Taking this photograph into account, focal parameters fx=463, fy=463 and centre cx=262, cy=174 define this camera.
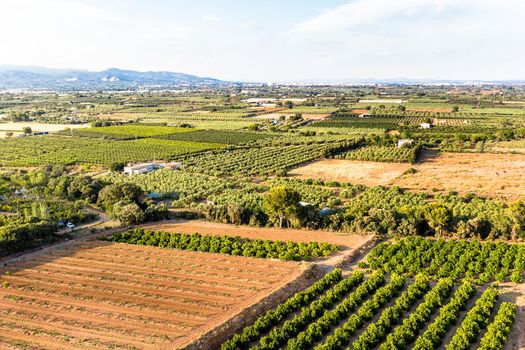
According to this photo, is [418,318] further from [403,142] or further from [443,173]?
[403,142]

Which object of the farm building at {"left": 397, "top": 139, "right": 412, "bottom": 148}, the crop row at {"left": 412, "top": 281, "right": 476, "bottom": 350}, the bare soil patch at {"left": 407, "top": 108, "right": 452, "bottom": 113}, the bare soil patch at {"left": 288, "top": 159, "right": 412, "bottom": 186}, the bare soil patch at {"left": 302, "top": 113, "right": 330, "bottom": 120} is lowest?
the crop row at {"left": 412, "top": 281, "right": 476, "bottom": 350}

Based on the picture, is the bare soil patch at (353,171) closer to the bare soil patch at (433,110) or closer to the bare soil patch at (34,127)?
the bare soil patch at (34,127)

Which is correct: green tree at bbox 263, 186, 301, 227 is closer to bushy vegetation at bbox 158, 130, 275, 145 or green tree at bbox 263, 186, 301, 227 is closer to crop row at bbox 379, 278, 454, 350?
crop row at bbox 379, 278, 454, 350

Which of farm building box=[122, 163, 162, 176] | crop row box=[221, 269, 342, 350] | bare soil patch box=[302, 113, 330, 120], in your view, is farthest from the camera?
bare soil patch box=[302, 113, 330, 120]

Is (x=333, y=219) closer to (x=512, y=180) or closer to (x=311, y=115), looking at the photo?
(x=512, y=180)

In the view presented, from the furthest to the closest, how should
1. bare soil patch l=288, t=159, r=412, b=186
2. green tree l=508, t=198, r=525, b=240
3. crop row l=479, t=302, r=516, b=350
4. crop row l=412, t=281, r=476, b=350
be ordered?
1. bare soil patch l=288, t=159, r=412, b=186
2. green tree l=508, t=198, r=525, b=240
3. crop row l=412, t=281, r=476, b=350
4. crop row l=479, t=302, r=516, b=350

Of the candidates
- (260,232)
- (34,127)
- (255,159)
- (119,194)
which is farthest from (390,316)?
(34,127)

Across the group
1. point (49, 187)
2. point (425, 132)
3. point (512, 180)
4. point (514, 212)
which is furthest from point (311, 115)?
point (514, 212)

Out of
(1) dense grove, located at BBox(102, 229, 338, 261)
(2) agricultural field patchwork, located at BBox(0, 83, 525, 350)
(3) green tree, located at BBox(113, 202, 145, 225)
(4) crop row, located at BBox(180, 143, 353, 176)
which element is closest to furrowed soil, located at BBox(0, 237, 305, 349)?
(2) agricultural field patchwork, located at BBox(0, 83, 525, 350)

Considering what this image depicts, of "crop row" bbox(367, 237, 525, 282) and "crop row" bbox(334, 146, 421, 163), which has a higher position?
"crop row" bbox(334, 146, 421, 163)
